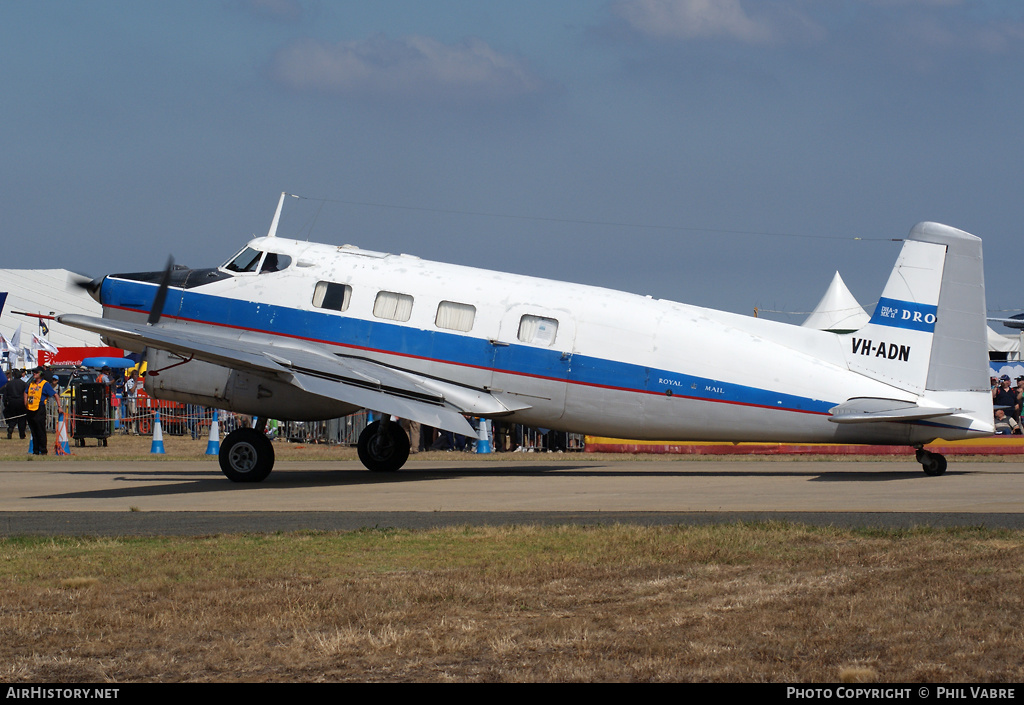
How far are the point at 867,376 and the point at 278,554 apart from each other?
40.8 feet

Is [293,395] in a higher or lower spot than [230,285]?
lower

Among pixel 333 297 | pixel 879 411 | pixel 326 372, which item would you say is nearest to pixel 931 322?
pixel 879 411

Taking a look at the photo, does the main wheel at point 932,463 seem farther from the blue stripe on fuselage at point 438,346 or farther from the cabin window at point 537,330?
the cabin window at point 537,330

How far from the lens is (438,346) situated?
20.2m

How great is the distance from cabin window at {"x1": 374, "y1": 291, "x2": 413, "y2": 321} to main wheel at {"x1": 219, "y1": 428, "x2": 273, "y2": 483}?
3291 mm

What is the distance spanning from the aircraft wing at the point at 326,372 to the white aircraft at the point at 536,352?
0.13 feet

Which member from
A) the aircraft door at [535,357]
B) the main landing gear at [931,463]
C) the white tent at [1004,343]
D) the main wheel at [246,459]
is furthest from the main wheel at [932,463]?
the white tent at [1004,343]

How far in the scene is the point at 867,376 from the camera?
62.4ft

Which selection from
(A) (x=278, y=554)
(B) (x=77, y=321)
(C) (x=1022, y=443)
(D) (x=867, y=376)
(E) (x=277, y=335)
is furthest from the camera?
(C) (x=1022, y=443)

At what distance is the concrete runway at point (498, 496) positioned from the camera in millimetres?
13086

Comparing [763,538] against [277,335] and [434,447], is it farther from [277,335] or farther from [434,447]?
[434,447]

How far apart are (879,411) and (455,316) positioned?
8007mm

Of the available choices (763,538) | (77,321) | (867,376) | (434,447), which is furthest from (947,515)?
(434,447)

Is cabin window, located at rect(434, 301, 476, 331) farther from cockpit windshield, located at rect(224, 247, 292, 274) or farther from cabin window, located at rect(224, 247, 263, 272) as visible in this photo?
cabin window, located at rect(224, 247, 263, 272)
